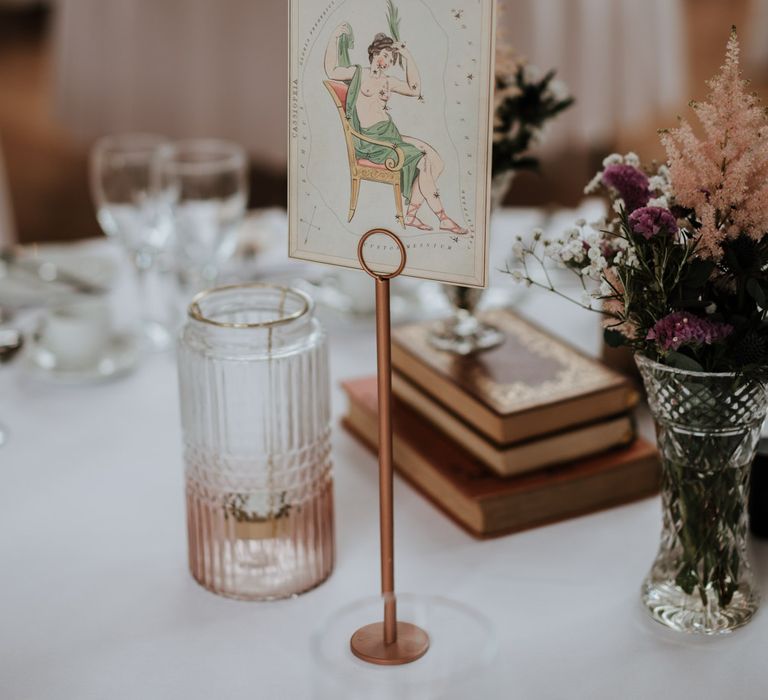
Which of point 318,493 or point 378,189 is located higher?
point 378,189

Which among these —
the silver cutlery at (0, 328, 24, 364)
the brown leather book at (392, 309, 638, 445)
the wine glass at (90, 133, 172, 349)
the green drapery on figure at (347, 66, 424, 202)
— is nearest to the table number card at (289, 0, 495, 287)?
the green drapery on figure at (347, 66, 424, 202)

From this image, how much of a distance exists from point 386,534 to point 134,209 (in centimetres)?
85

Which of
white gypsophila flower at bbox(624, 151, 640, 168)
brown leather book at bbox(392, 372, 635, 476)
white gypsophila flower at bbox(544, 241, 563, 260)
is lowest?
brown leather book at bbox(392, 372, 635, 476)

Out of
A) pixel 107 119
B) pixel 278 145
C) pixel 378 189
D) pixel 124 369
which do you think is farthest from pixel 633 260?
pixel 107 119

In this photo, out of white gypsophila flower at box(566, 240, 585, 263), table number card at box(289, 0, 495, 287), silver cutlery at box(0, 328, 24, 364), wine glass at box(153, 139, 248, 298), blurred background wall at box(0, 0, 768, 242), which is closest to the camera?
table number card at box(289, 0, 495, 287)

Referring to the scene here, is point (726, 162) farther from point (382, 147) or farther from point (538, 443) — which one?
point (538, 443)

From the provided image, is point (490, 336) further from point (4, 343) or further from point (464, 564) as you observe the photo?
point (4, 343)

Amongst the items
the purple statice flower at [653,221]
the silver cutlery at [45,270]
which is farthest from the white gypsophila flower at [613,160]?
the silver cutlery at [45,270]

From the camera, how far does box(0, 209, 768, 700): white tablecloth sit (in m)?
0.82

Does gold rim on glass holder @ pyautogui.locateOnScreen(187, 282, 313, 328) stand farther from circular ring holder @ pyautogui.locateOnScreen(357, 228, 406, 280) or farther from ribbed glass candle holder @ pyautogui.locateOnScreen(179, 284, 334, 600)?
circular ring holder @ pyautogui.locateOnScreen(357, 228, 406, 280)

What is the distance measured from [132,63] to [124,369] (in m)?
1.13

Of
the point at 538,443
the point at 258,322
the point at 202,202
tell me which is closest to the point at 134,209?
the point at 202,202

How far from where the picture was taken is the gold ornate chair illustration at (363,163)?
74 centimetres

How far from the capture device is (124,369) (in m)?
1.36
